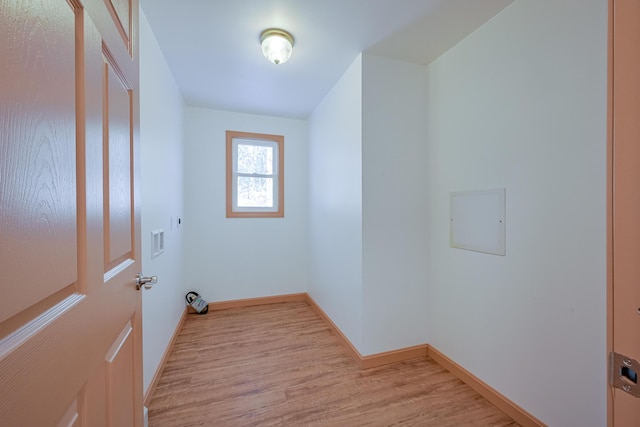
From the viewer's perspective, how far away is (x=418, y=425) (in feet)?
4.91

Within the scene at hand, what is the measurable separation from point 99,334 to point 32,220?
39 cm

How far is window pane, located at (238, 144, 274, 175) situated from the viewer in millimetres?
3422

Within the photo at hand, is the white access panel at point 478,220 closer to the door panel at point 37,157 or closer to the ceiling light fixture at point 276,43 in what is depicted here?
the ceiling light fixture at point 276,43

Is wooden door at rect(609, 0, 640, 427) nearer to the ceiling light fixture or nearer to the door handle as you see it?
the door handle

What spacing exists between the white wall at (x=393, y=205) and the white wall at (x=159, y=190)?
1564 mm

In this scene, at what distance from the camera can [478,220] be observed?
178cm

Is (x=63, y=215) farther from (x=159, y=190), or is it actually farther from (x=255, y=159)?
(x=255, y=159)

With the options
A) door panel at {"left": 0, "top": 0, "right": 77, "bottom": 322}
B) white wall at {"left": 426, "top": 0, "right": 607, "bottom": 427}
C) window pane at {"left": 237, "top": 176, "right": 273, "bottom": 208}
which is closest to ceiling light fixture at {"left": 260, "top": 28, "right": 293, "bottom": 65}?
white wall at {"left": 426, "top": 0, "right": 607, "bottom": 427}

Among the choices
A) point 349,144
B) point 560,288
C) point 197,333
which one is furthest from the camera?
point 197,333

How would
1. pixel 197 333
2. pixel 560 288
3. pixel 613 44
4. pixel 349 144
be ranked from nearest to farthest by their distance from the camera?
pixel 613 44, pixel 560 288, pixel 349 144, pixel 197 333

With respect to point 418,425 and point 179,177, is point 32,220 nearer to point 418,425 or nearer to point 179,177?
point 418,425

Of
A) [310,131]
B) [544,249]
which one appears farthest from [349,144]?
[544,249]

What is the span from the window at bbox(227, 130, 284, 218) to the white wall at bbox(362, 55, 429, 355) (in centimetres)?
172

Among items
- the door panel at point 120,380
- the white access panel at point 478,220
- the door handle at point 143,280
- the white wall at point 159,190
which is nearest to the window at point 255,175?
the white wall at point 159,190
